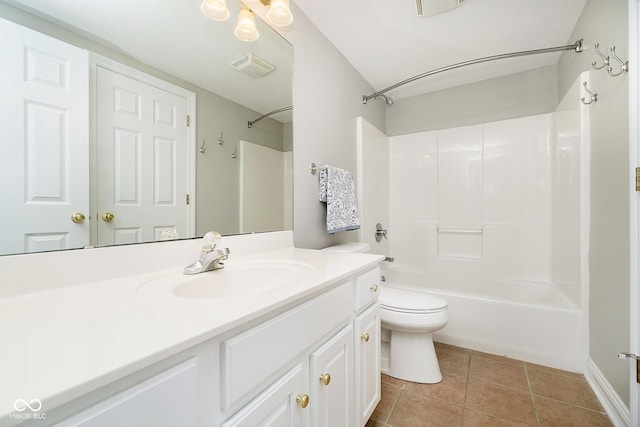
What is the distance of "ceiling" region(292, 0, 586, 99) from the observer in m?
1.50

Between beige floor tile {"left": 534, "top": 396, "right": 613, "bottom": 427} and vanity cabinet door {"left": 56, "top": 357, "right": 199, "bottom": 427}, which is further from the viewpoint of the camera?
beige floor tile {"left": 534, "top": 396, "right": 613, "bottom": 427}

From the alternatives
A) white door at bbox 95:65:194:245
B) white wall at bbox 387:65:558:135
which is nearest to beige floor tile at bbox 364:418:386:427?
white door at bbox 95:65:194:245

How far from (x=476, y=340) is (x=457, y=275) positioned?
0.67 m

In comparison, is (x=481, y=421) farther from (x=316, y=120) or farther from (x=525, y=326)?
(x=316, y=120)

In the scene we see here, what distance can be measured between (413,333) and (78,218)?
1674 mm

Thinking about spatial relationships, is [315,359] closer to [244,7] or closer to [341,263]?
[341,263]

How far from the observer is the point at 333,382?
859 mm

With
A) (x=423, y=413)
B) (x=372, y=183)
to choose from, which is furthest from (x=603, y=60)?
(x=423, y=413)

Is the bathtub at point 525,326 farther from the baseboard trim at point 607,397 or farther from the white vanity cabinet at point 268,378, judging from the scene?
the white vanity cabinet at point 268,378

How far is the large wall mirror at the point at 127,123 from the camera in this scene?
643 mm

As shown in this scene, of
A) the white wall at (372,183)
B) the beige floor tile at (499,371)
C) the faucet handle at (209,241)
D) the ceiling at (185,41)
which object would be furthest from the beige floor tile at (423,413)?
the ceiling at (185,41)

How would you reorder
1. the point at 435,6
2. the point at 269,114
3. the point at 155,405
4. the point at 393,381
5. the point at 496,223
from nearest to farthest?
the point at 155,405 < the point at 269,114 < the point at 435,6 < the point at 393,381 < the point at 496,223

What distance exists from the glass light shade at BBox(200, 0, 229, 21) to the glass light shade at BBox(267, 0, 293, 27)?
9.0 inches

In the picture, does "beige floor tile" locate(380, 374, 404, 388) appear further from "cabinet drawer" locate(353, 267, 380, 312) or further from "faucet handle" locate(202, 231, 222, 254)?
"faucet handle" locate(202, 231, 222, 254)
